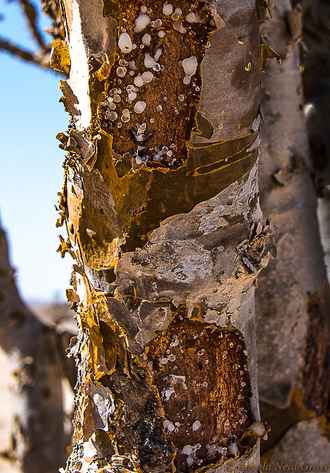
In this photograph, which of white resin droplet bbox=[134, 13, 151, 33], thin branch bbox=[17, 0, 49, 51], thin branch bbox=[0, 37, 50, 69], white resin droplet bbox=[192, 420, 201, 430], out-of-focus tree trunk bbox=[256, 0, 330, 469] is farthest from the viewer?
thin branch bbox=[0, 37, 50, 69]

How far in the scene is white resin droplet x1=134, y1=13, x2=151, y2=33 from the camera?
48 cm

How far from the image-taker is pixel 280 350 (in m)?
1.04

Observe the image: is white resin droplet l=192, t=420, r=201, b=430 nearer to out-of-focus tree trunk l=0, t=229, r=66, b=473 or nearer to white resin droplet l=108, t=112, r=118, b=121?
white resin droplet l=108, t=112, r=118, b=121

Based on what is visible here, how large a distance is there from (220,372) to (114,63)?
0.51 m

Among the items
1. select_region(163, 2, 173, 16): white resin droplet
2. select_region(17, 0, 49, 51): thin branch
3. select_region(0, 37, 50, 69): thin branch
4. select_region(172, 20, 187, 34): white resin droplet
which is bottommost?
select_region(172, 20, 187, 34): white resin droplet

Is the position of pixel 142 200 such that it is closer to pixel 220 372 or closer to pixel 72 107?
pixel 72 107

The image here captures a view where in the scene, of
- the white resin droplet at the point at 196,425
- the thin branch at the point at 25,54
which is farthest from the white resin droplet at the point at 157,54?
the thin branch at the point at 25,54

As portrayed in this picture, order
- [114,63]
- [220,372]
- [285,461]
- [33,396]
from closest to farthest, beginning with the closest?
[114,63], [220,372], [285,461], [33,396]

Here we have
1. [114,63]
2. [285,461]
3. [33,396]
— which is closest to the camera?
[114,63]

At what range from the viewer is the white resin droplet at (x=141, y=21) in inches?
19.1

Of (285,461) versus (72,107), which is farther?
(285,461)

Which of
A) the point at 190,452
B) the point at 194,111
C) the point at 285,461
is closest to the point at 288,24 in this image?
the point at 194,111

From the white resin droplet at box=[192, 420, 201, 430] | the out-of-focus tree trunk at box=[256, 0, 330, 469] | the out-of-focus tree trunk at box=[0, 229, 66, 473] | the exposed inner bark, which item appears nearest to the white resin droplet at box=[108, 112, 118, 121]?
the exposed inner bark

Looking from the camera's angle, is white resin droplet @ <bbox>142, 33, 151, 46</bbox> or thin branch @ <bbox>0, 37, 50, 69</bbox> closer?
white resin droplet @ <bbox>142, 33, 151, 46</bbox>
